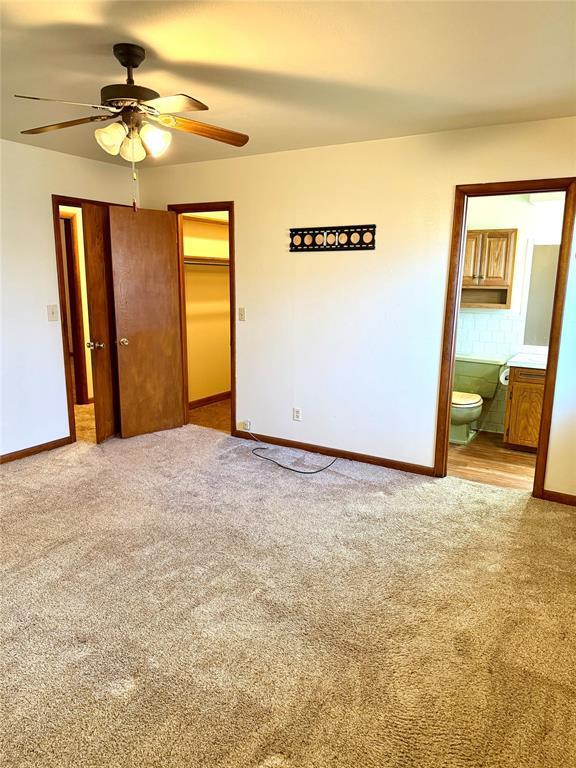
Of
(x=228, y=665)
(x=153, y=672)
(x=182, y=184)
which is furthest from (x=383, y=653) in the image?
(x=182, y=184)

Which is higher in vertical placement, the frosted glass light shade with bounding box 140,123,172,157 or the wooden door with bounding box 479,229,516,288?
the frosted glass light shade with bounding box 140,123,172,157

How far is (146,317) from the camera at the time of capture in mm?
4469

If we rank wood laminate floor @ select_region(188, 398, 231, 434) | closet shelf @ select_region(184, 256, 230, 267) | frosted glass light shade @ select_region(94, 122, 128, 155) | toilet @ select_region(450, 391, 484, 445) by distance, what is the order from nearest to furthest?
frosted glass light shade @ select_region(94, 122, 128, 155) < toilet @ select_region(450, 391, 484, 445) < wood laminate floor @ select_region(188, 398, 231, 434) < closet shelf @ select_region(184, 256, 230, 267)

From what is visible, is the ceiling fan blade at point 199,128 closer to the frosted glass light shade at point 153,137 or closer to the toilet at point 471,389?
the frosted glass light shade at point 153,137

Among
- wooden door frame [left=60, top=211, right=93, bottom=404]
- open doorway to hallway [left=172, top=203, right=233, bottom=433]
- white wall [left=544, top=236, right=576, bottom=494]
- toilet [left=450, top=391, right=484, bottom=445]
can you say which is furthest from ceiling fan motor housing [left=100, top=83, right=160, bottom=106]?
wooden door frame [left=60, top=211, right=93, bottom=404]

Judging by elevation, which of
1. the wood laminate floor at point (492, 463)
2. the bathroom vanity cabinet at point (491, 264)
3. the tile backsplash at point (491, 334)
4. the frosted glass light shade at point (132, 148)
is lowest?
the wood laminate floor at point (492, 463)

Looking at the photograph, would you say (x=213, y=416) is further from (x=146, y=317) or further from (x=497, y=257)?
(x=497, y=257)

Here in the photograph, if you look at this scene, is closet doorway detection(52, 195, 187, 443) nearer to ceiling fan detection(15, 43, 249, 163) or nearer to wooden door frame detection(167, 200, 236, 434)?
wooden door frame detection(167, 200, 236, 434)

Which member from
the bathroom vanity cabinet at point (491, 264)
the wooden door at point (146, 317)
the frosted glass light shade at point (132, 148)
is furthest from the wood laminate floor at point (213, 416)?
the frosted glass light shade at point (132, 148)

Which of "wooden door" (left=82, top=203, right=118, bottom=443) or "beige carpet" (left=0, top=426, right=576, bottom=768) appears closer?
"beige carpet" (left=0, top=426, right=576, bottom=768)

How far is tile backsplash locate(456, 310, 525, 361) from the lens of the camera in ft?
15.9

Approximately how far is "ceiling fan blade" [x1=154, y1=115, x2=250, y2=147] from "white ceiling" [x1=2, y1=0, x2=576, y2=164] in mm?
270

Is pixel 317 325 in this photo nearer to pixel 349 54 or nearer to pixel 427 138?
pixel 427 138

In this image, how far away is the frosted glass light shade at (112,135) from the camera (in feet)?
7.11
